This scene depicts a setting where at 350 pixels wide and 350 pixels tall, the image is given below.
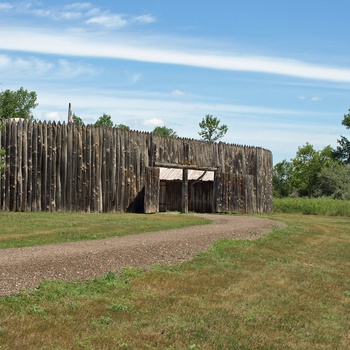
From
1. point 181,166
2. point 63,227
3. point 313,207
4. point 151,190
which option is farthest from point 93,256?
point 313,207

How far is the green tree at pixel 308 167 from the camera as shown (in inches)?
3182

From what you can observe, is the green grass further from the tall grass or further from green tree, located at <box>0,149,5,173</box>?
the tall grass

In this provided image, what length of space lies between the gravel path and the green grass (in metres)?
1.01

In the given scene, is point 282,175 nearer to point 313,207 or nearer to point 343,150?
point 343,150

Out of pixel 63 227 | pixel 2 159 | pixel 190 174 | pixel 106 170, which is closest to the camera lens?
→ pixel 63 227

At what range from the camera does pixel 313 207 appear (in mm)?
40438

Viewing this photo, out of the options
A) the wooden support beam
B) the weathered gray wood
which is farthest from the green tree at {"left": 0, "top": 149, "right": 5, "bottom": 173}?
the wooden support beam

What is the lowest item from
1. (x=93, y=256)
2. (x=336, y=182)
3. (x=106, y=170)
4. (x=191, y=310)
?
(x=191, y=310)

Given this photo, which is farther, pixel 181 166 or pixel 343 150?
pixel 343 150

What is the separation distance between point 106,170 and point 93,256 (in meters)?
14.4

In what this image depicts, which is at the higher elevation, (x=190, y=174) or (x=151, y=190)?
(x=190, y=174)

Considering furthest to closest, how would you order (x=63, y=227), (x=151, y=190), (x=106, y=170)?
(x=151, y=190)
(x=106, y=170)
(x=63, y=227)

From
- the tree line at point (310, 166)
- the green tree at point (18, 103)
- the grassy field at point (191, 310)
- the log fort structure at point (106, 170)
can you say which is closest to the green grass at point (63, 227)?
the log fort structure at point (106, 170)

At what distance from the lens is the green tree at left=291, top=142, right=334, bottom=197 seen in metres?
80.8
